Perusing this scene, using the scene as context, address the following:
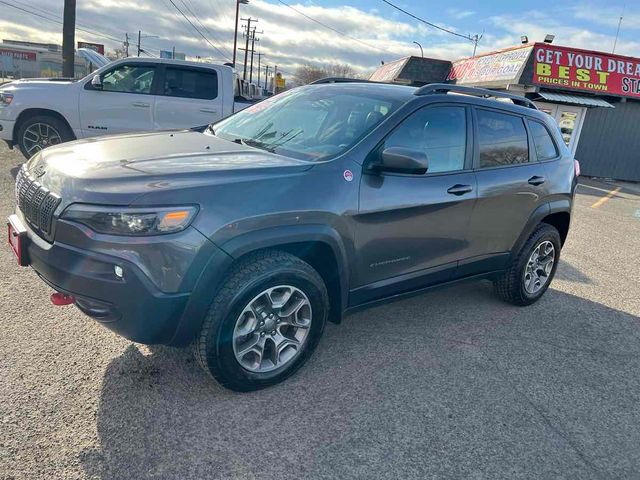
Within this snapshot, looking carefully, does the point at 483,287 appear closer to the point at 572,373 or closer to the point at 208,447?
the point at 572,373

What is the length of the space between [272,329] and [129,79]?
22.9ft

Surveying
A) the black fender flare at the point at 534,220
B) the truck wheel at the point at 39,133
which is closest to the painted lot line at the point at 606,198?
the black fender flare at the point at 534,220

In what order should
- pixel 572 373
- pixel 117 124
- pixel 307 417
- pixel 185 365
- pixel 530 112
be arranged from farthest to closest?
1. pixel 117 124
2. pixel 530 112
3. pixel 572 373
4. pixel 185 365
5. pixel 307 417

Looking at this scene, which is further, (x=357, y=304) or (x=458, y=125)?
(x=458, y=125)

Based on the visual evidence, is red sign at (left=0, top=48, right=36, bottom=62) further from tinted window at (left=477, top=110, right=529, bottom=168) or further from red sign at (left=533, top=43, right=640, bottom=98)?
tinted window at (left=477, top=110, right=529, bottom=168)

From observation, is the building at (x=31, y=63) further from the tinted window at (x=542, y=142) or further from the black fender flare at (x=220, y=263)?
the black fender flare at (x=220, y=263)

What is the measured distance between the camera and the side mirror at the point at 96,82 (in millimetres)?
8109

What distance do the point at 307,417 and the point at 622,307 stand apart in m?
3.81

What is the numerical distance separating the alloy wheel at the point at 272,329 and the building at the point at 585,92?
15396mm

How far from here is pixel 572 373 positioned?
353 centimetres

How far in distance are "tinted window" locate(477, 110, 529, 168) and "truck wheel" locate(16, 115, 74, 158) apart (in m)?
6.88

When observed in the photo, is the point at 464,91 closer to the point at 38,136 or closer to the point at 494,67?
the point at 38,136

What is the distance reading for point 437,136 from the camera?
11.6 feet

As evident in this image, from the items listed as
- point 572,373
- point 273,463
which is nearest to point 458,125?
point 572,373
